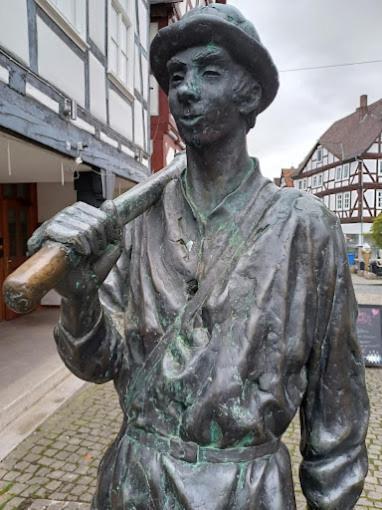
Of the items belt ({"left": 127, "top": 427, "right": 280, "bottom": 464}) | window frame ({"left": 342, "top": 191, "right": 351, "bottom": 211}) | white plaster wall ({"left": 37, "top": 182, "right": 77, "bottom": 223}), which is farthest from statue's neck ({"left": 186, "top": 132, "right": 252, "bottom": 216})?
window frame ({"left": 342, "top": 191, "right": 351, "bottom": 211})

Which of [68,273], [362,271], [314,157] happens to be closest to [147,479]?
[68,273]

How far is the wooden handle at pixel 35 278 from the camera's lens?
0.82 m

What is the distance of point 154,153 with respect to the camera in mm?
11898

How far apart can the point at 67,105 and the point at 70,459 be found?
3.99 m

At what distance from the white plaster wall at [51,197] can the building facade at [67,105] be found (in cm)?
2

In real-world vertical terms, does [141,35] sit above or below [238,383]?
above

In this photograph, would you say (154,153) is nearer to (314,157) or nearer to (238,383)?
Result: (238,383)

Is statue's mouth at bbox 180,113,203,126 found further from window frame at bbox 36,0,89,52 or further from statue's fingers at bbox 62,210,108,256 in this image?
window frame at bbox 36,0,89,52

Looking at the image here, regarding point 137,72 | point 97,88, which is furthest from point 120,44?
point 97,88

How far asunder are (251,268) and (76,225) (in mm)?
452

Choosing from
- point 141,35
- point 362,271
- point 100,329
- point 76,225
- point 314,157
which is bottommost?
point 362,271

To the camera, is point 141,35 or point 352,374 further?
point 141,35

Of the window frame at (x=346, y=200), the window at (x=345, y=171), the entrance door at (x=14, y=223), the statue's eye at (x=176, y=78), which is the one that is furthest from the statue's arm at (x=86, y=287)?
the window at (x=345, y=171)

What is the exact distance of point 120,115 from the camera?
7715 millimetres
